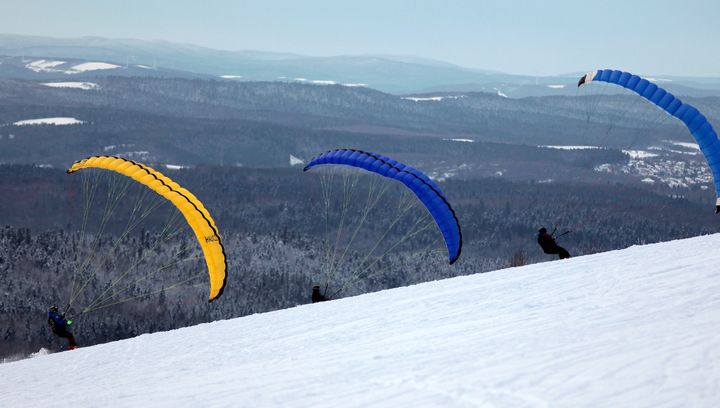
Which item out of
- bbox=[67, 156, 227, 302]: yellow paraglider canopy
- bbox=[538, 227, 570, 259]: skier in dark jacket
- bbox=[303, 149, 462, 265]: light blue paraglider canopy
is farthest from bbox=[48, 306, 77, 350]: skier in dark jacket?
bbox=[538, 227, 570, 259]: skier in dark jacket

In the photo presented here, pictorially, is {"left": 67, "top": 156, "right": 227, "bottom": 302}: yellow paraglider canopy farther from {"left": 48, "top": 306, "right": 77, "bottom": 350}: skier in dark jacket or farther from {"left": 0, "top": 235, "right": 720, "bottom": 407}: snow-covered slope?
{"left": 48, "top": 306, "right": 77, "bottom": 350}: skier in dark jacket

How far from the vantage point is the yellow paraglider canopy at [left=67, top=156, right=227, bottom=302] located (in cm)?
2442

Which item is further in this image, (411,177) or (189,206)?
(411,177)

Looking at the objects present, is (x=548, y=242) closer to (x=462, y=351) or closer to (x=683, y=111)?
(x=683, y=111)

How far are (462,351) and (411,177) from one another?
12.3 m

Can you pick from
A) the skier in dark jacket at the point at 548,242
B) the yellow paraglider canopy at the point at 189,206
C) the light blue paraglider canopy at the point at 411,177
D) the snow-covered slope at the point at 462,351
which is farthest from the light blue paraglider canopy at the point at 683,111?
the yellow paraglider canopy at the point at 189,206

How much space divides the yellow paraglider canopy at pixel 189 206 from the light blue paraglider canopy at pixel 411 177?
12.0 feet

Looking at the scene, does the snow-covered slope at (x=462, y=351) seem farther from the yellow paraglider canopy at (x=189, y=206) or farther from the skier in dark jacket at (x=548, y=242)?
the yellow paraglider canopy at (x=189, y=206)

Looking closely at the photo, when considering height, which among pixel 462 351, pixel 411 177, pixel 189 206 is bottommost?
pixel 189 206

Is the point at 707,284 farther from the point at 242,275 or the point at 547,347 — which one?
the point at 242,275

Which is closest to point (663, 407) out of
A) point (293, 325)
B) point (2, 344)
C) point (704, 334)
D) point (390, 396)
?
point (704, 334)

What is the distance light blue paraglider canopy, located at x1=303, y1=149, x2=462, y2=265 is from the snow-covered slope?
12.2ft

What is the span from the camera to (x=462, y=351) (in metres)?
13.1

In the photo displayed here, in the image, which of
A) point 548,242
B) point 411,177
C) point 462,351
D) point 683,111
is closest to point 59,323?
point 411,177
